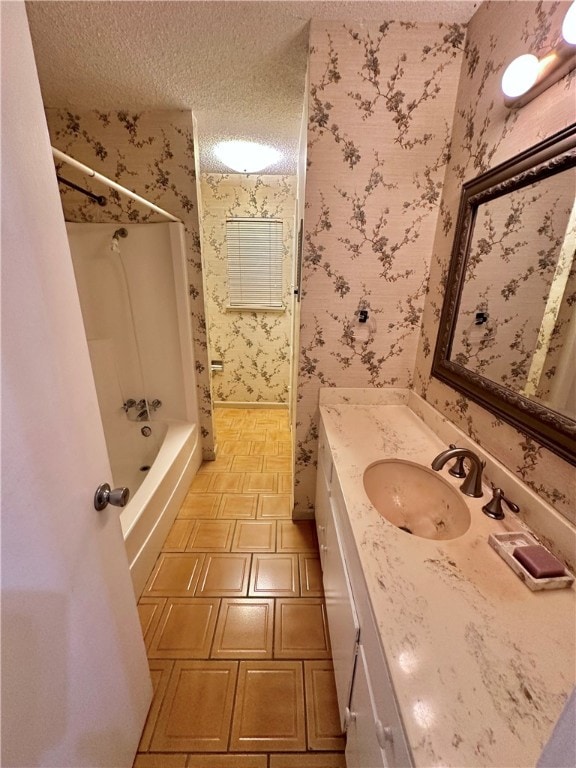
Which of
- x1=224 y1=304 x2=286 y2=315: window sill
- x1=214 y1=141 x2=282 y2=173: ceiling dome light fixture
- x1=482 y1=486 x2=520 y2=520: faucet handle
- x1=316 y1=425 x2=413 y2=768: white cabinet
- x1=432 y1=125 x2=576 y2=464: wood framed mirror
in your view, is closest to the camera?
x1=316 y1=425 x2=413 y2=768: white cabinet

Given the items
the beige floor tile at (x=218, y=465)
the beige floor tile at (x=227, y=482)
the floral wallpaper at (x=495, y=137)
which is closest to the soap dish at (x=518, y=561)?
the floral wallpaper at (x=495, y=137)

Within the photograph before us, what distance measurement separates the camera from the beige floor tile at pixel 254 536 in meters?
1.71

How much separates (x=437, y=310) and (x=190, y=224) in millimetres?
1620

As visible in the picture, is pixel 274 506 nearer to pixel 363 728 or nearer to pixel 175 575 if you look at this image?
pixel 175 575

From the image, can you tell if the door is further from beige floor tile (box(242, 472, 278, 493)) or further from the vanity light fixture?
beige floor tile (box(242, 472, 278, 493))

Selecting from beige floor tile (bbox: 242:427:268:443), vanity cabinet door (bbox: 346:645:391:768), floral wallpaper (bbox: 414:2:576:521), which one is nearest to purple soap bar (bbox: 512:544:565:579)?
floral wallpaper (bbox: 414:2:576:521)

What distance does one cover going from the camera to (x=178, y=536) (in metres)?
1.79

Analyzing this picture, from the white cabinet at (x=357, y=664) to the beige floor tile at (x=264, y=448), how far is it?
1.48m

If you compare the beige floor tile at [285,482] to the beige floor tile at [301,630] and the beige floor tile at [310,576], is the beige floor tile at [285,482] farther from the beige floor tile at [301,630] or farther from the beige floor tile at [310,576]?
the beige floor tile at [301,630]

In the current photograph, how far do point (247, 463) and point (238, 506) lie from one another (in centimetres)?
51

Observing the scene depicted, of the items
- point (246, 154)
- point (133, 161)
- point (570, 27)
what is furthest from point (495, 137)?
point (133, 161)

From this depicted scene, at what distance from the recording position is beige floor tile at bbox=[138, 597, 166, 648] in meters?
1.30

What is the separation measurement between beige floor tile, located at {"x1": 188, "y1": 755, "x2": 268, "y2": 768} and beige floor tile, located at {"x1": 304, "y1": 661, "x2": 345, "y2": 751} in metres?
0.17

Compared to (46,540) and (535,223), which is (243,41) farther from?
(46,540)
